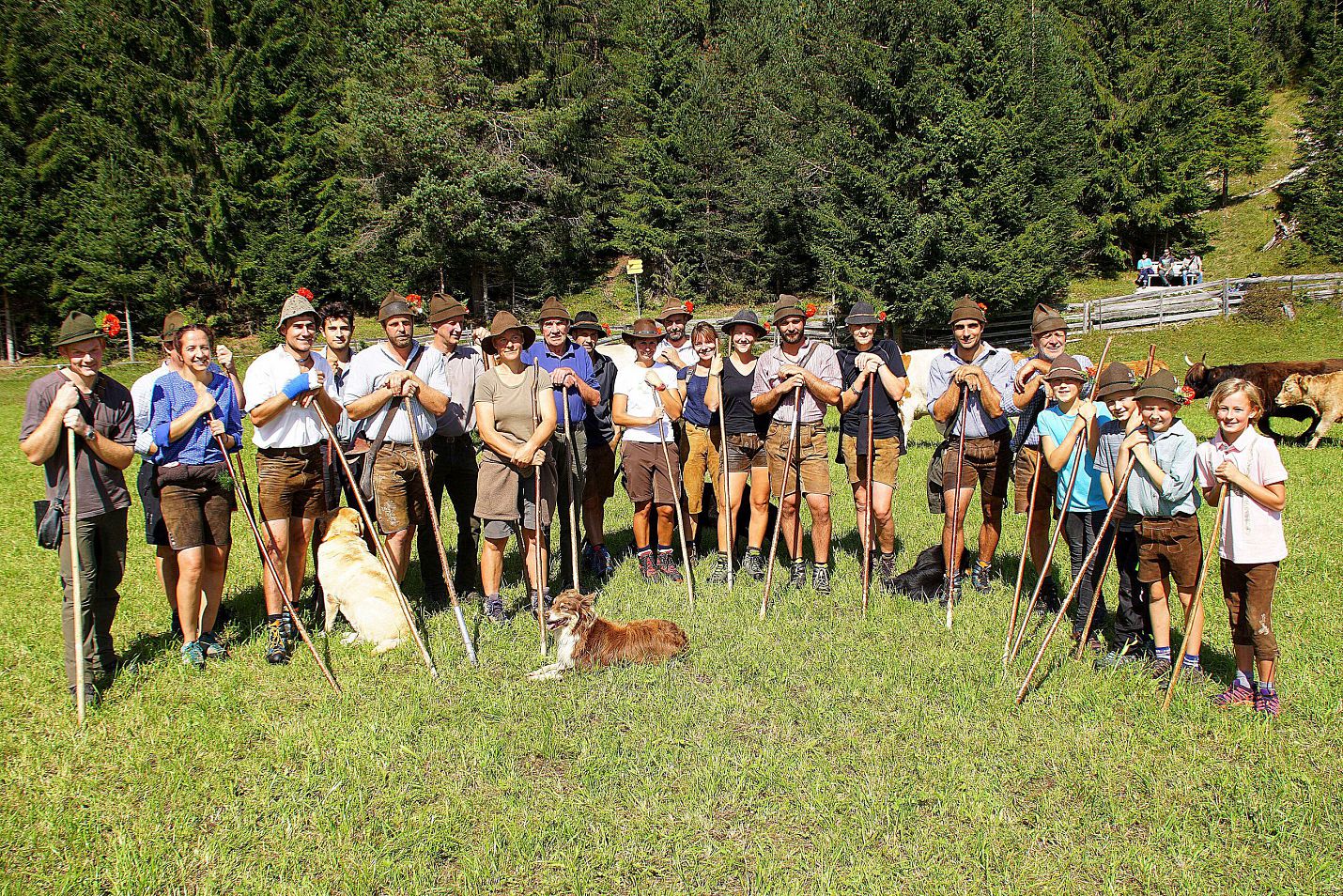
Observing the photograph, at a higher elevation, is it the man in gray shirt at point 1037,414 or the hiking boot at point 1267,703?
the man in gray shirt at point 1037,414

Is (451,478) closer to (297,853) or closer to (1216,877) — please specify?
(297,853)

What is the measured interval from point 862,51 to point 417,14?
18891 millimetres

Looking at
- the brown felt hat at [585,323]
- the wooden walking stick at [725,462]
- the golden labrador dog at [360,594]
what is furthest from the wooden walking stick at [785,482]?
the golden labrador dog at [360,594]

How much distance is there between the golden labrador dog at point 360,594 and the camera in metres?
6.02

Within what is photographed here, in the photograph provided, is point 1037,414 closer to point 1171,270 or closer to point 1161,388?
point 1161,388

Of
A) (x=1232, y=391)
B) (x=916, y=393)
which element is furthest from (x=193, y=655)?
(x=916, y=393)

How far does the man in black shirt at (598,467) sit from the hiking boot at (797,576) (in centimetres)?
177

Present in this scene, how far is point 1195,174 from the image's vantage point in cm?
3572

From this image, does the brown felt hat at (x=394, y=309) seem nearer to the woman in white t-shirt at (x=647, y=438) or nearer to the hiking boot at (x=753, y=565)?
the woman in white t-shirt at (x=647, y=438)

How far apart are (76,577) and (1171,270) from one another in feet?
127

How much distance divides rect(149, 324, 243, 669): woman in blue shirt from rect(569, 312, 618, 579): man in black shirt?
3045mm

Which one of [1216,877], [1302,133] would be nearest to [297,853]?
[1216,877]

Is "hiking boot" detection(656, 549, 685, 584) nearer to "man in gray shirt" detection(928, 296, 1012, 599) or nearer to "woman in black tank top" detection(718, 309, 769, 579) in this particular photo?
"woman in black tank top" detection(718, 309, 769, 579)

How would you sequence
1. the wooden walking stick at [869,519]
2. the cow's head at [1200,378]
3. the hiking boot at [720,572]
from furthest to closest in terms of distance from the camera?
the cow's head at [1200,378], the hiking boot at [720,572], the wooden walking stick at [869,519]
